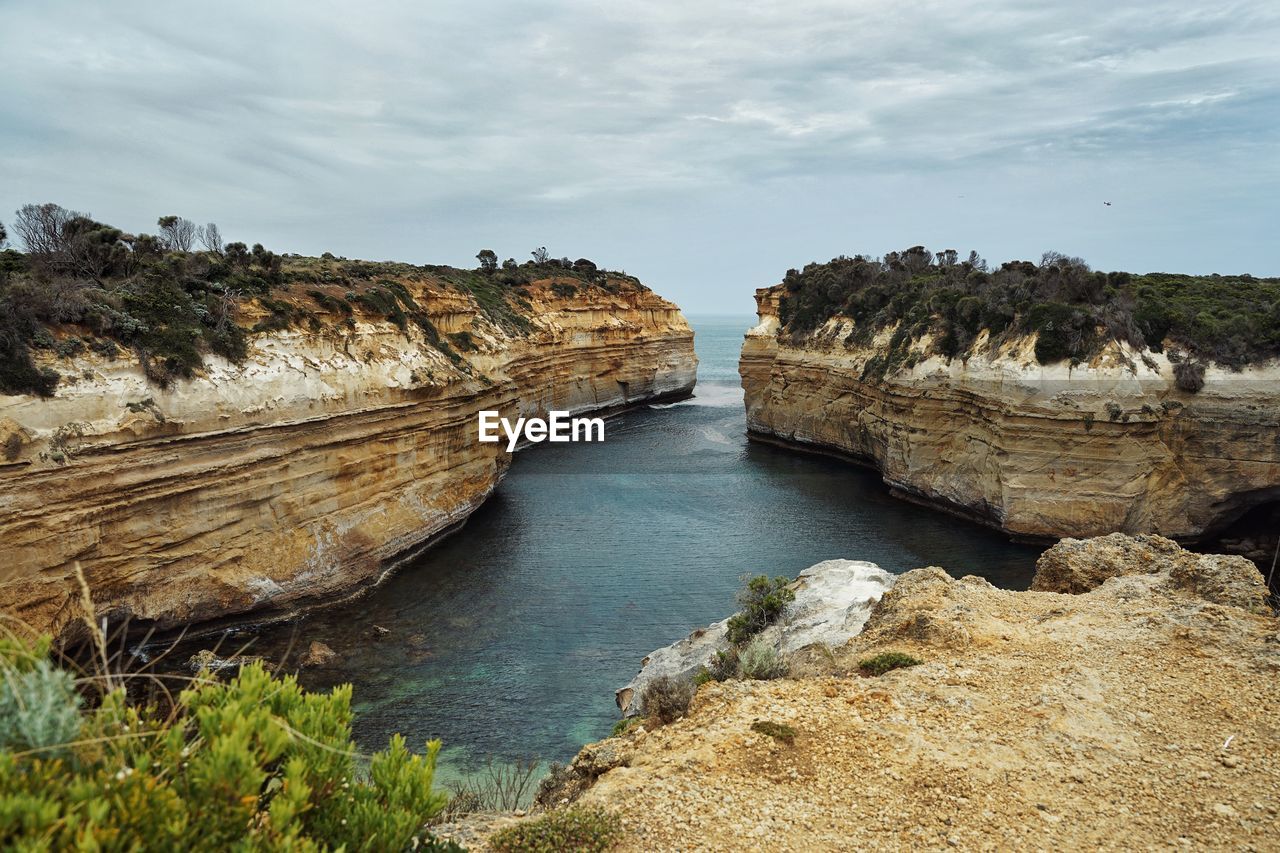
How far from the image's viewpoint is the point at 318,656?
17.7 m

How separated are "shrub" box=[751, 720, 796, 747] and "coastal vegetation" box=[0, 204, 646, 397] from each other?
1617 cm

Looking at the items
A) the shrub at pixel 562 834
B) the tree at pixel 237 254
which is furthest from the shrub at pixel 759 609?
the tree at pixel 237 254

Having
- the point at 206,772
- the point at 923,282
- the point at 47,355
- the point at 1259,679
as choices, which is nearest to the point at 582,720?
the point at 1259,679

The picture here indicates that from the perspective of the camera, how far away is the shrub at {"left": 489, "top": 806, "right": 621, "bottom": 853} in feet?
21.0

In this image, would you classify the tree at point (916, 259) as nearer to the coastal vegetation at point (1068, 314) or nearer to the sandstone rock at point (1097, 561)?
the coastal vegetation at point (1068, 314)

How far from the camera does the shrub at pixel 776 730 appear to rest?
8.12 m

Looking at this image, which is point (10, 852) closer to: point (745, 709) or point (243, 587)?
point (745, 709)

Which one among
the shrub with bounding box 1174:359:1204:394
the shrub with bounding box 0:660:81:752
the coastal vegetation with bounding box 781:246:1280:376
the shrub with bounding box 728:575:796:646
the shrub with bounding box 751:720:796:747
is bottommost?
the shrub with bounding box 728:575:796:646

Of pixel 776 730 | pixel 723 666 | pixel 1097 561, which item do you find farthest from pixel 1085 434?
pixel 776 730

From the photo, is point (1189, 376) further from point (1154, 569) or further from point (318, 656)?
point (318, 656)

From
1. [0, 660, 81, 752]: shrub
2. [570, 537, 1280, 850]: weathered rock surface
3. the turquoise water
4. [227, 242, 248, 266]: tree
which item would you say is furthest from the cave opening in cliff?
[227, 242, 248, 266]: tree

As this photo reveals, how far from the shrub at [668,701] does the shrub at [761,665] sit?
38.0 inches

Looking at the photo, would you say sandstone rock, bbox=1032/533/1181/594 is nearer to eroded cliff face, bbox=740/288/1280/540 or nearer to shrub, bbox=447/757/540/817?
shrub, bbox=447/757/540/817

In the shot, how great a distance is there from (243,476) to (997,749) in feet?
58.7
